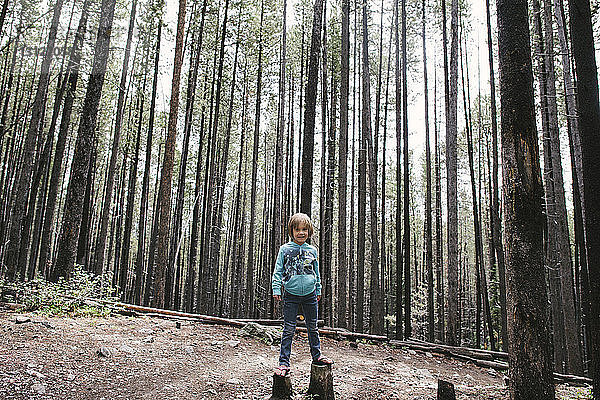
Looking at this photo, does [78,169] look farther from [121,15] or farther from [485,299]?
[485,299]

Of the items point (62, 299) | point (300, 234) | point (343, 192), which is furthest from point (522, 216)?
point (62, 299)

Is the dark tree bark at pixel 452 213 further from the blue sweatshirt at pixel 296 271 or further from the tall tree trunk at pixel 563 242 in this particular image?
the blue sweatshirt at pixel 296 271

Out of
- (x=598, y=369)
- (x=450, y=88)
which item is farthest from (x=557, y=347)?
(x=598, y=369)

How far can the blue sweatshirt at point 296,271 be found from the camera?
3.50 meters

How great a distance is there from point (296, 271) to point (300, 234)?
364mm

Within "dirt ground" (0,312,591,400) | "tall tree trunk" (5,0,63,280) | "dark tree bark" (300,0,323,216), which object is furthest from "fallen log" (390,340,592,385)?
"tall tree trunk" (5,0,63,280)

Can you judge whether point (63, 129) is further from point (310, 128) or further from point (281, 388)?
point (281, 388)

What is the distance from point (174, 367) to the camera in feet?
14.1

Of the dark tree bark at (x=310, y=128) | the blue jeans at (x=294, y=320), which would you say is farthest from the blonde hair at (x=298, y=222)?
the dark tree bark at (x=310, y=128)

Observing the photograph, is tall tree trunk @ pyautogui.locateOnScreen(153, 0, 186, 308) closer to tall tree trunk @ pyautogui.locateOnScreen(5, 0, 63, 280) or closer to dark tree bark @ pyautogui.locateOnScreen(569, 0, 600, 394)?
tall tree trunk @ pyautogui.locateOnScreen(5, 0, 63, 280)

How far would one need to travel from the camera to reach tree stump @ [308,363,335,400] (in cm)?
315

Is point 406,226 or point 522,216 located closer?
point 522,216

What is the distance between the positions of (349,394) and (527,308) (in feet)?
6.72

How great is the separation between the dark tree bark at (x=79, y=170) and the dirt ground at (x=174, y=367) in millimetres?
1904
